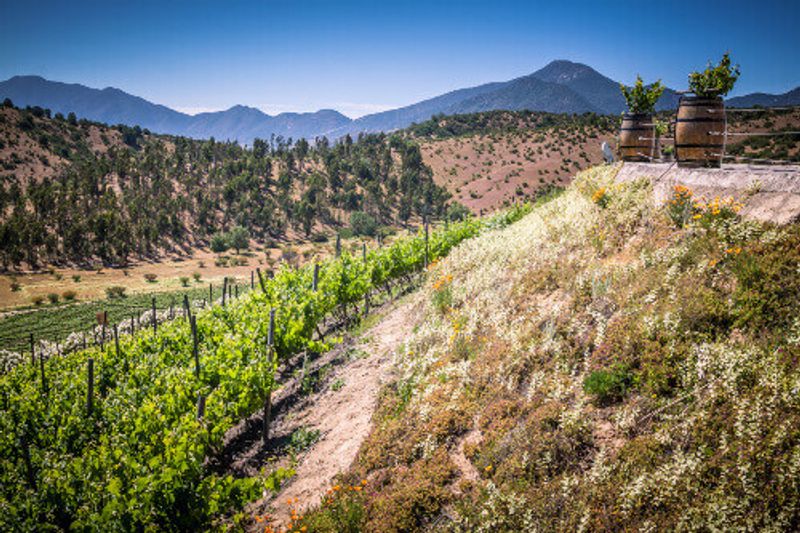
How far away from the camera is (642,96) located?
11172 millimetres

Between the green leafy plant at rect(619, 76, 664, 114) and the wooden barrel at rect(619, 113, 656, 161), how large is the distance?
0.20 meters

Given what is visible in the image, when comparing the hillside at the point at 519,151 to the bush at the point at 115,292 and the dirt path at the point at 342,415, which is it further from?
the bush at the point at 115,292

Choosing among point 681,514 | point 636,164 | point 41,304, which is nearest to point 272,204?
point 41,304

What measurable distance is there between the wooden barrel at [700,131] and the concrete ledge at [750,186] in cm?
28

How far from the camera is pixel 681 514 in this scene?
155 inches

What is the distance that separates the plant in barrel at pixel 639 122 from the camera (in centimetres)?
1117

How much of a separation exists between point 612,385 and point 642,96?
9123 mm

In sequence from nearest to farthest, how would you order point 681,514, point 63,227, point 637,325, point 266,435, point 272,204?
point 681,514 < point 637,325 < point 266,435 < point 63,227 < point 272,204

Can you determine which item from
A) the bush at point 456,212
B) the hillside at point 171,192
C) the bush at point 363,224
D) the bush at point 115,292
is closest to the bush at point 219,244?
the hillside at point 171,192

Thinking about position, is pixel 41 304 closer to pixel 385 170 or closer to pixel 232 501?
pixel 232 501

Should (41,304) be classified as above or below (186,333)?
below

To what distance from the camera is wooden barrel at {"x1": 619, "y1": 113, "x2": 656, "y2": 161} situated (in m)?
11.4

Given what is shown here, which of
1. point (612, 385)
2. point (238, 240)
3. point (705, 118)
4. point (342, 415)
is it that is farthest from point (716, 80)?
point (238, 240)

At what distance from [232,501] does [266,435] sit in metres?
3.82
